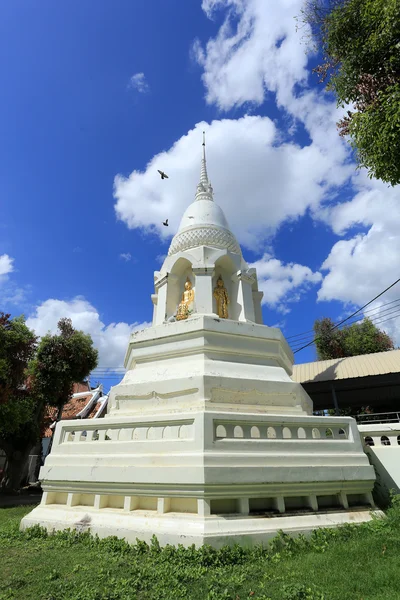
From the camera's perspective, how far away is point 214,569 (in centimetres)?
475

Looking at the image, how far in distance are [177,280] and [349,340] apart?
2499 cm

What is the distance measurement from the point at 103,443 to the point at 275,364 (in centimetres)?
496

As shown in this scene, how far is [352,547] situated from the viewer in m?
5.21

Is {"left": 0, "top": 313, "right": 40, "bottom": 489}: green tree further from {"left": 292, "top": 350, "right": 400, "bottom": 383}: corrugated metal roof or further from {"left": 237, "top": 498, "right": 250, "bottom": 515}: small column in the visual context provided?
{"left": 292, "top": 350, "right": 400, "bottom": 383}: corrugated metal roof

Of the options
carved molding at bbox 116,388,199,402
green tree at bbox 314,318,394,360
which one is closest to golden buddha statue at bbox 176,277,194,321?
carved molding at bbox 116,388,199,402

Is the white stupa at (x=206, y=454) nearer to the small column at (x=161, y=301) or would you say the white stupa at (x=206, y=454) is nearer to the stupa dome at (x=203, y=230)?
the small column at (x=161, y=301)

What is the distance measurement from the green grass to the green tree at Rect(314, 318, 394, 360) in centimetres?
2822

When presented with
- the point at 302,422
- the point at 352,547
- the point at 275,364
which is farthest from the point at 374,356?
the point at 352,547

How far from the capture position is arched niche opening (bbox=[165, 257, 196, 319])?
11.9 metres

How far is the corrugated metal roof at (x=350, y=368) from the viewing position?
17219 mm

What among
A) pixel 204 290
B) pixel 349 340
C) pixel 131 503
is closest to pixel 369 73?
pixel 204 290

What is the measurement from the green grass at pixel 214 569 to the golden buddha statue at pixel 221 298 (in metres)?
6.53

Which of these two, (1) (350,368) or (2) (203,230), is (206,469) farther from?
(1) (350,368)

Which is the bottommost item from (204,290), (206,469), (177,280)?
(206,469)
